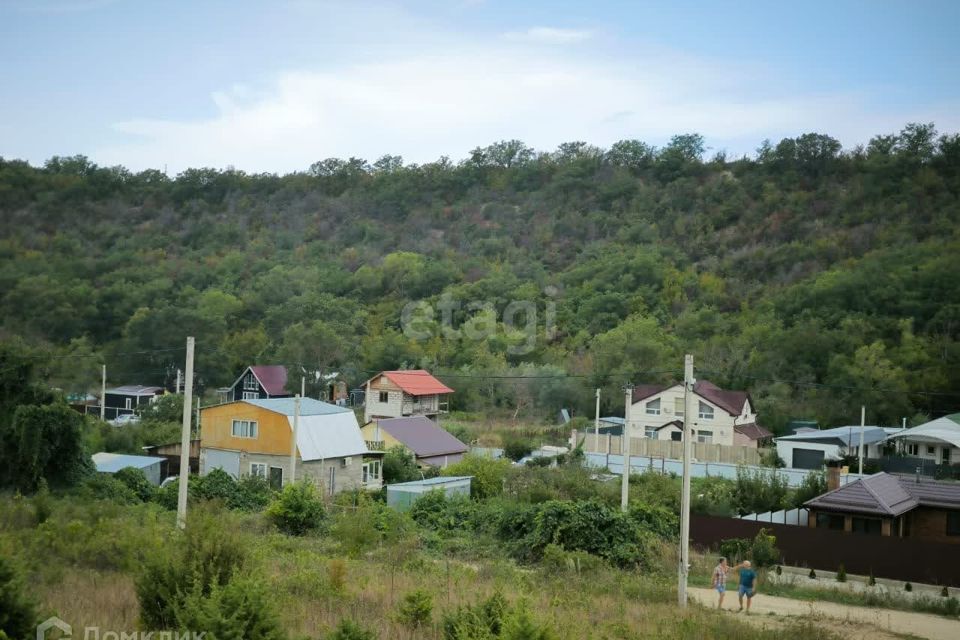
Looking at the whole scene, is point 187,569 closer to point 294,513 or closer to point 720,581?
point 720,581

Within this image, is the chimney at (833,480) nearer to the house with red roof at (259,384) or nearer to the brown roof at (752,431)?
the brown roof at (752,431)

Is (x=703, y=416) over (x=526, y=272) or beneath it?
beneath

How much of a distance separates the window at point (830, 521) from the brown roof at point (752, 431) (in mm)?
16842

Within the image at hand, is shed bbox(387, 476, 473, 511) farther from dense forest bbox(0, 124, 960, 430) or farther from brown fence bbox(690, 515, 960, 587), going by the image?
dense forest bbox(0, 124, 960, 430)

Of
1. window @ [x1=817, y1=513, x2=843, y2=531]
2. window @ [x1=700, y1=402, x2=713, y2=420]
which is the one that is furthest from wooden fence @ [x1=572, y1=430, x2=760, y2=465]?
window @ [x1=817, y1=513, x2=843, y2=531]

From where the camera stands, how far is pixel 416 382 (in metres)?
40.7

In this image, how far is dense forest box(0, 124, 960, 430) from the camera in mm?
43688

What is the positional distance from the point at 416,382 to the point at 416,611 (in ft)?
105

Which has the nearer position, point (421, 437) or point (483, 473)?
point (483, 473)

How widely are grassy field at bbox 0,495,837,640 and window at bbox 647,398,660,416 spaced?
2205 cm

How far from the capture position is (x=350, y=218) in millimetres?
89312

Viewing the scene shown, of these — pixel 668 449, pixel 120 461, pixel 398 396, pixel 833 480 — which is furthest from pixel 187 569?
pixel 398 396

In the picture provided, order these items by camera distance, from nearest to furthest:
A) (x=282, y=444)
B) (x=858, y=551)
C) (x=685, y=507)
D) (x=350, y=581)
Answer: (x=350, y=581) < (x=685, y=507) < (x=858, y=551) < (x=282, y=444)

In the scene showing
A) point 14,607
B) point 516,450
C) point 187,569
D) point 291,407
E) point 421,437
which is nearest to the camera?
point 14,607
